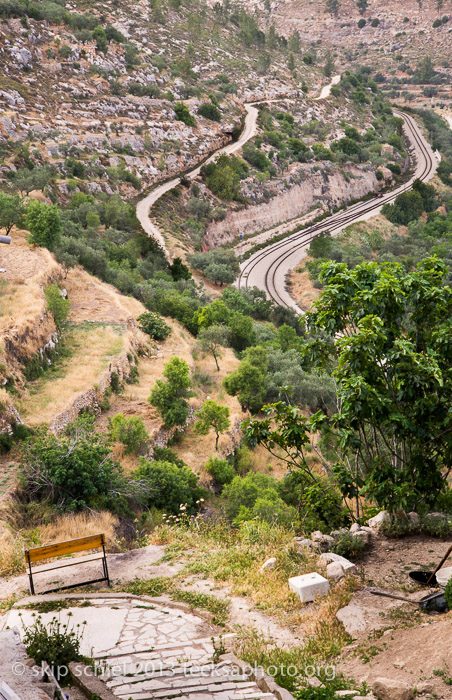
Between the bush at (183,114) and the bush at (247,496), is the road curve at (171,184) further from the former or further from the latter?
the bush at (247,496)

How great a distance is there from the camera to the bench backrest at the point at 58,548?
1045 cm

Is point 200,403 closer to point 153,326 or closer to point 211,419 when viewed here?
point 211,419

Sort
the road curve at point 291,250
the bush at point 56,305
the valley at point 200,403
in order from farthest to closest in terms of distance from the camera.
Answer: the road curve at point 291,250 < the bush at point 56,305 < the valley at point 200,403

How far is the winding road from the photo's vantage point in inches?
2500

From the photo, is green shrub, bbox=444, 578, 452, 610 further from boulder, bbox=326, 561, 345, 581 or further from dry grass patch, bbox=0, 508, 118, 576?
dry grass patch, bbox=0, 508, 118, 576

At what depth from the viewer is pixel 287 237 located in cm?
8056

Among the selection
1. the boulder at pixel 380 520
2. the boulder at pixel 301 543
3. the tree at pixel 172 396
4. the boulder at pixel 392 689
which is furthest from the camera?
the tree at pixel 172 396

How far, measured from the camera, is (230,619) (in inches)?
386

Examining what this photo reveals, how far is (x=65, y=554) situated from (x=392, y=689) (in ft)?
20.3

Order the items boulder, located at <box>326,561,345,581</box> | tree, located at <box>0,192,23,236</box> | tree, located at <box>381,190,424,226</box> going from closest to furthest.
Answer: boulder, located at <box>326,561,345,581</box> < tree, located at <box>0,192,23,236</box> < tree, located at <box>381,190,424,226</box>

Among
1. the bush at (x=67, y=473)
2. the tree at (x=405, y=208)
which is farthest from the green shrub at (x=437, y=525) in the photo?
the tree at (x=405, y=208)

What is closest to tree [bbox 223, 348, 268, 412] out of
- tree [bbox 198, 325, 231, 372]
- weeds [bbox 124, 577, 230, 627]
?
tree [bbox 198, 325, 231, 372]

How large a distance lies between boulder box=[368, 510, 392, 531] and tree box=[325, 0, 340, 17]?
210461mm

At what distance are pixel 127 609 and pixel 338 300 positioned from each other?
7.31m
